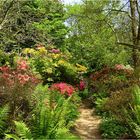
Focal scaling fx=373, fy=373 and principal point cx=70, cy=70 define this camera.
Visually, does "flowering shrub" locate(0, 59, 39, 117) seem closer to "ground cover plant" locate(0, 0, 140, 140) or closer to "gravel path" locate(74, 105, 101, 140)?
"ground cover plant" locate(0, 0, 140, 140)

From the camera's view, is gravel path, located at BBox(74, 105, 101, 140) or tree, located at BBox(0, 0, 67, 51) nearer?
gravel path, located at BBox(74, 105, 101, 140)

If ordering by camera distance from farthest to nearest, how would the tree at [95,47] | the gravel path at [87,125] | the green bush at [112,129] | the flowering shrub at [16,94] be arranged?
the tree at [95,47] < the gravel path at [87,125] < the green bush at [112,129] < the flowering shrub at [16,94]

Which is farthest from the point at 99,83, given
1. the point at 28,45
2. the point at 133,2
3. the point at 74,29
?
the point at 74,29

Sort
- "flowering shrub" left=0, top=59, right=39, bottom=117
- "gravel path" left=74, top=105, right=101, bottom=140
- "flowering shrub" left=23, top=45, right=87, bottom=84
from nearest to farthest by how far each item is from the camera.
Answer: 1. "flowering shrub" left=0, top=59, right=39, bottom=117
2. "gravel path" left=74, top=105, right=101, bottom=140
3. "flowering shrub" left=23, top=45, right=87, bottom=84

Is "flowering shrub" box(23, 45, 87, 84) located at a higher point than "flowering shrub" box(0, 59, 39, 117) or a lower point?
higher

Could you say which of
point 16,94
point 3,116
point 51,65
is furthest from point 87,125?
point 51,65

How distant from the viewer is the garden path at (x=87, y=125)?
1073cm

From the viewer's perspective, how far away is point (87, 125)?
12.0 metres

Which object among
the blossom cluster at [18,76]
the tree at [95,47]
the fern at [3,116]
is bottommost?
the fern at [3,116]

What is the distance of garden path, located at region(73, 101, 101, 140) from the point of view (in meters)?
10.7

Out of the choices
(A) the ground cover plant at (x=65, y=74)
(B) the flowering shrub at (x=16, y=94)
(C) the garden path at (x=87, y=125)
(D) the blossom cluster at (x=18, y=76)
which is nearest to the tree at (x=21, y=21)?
(A) the ground cover plant at (x=65, y=74)

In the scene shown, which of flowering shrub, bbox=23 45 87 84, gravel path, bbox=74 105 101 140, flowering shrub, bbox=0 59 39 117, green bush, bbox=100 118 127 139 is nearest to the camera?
flowering shrub, bbox=0 59 39 117

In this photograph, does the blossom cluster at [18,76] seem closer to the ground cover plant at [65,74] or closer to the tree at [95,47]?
the ground cover plant at [65,74]

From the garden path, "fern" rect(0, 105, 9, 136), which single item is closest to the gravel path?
the garden path
